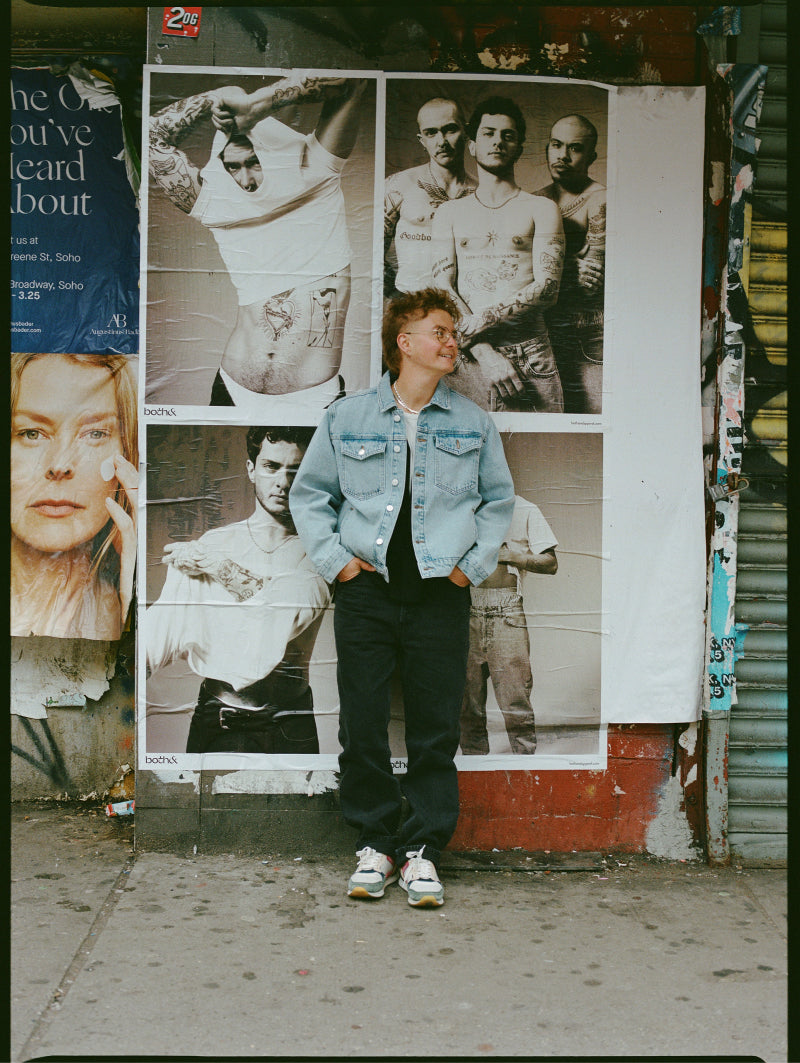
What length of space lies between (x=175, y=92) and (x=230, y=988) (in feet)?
10.4

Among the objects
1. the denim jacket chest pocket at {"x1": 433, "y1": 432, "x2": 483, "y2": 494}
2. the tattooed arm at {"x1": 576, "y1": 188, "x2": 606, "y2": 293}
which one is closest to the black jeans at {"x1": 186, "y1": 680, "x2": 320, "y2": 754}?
the denim jacket chest pocket at {"x1": 433, "y1": 432, "x2": 483, "y2": 494}

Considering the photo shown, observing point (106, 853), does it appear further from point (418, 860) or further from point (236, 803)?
point (418, 860)

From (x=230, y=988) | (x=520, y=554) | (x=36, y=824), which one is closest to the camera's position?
(x=230, y=988)

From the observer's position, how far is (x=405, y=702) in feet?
12.8

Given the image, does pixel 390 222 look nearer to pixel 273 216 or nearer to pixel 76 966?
pixel 273 216

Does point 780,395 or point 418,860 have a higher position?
point 780,395

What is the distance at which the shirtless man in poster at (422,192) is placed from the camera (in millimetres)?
3984

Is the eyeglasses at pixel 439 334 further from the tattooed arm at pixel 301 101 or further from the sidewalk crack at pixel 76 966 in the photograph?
the sidewalk crack at pixel 76 966

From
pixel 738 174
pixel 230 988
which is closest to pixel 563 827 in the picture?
pixel 230 988

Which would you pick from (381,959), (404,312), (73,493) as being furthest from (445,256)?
(381,959)

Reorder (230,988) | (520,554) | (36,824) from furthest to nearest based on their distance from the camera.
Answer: (36,824) < (520,554) < (230,988)

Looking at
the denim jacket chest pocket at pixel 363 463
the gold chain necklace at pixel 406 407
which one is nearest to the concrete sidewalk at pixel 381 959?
the denim jacket chest pocket at pixel 363 463

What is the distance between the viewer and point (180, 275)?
13.1ft

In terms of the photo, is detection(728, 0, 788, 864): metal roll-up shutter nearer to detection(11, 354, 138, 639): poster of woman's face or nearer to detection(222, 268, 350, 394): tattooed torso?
detection(222, 268, 350, 394): tattooed torso
